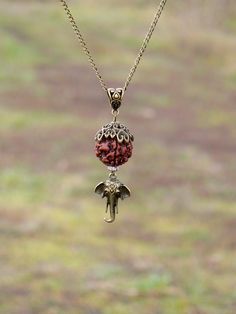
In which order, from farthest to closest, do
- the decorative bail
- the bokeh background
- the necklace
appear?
the bokeh background, the necklace, the decorative bail

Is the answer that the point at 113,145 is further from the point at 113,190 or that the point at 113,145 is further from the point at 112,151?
the point at 113,190

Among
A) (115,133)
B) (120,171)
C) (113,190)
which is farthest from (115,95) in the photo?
(120,171)

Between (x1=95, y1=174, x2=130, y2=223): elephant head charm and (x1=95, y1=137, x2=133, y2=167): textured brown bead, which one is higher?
(x1=95, y1=137, x2=133, y2=167): textured brown bead

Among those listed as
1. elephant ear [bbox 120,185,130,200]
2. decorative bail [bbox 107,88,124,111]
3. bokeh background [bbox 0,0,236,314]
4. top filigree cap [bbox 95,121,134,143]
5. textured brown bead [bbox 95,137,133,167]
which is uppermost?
bokeh background [bbox 0,0,236,314]

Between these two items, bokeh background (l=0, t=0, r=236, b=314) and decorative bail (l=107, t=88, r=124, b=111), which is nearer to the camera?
decorative bail (l=107, t=88, r=124, b=111)

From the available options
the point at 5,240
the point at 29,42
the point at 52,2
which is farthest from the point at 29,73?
the point at 5,240

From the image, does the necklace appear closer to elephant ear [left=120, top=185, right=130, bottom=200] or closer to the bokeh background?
elephant ear [left=120, top=185, right=130, bottom=200]

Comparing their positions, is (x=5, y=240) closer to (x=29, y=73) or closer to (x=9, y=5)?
(x=29, y=73)

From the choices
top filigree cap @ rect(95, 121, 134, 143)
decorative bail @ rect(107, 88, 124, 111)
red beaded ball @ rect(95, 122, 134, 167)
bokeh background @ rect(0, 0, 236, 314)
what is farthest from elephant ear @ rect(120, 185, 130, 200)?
bokeh background @ rect(0, 0, 236, 314)
